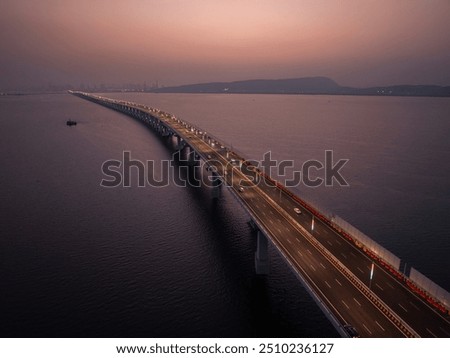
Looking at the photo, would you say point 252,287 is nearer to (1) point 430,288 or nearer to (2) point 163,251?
(2) point 163,251

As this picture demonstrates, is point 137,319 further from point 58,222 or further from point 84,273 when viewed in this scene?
point 58,222

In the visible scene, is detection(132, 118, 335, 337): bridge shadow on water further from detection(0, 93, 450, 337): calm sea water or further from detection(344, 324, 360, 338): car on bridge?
detection(344, 324, 360, 338): car on bridge

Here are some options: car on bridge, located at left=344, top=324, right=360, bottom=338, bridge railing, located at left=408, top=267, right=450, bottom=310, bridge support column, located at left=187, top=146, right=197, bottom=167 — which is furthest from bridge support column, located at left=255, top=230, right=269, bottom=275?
bridge support column, located at left=187, top=146, right=197, bottom=167

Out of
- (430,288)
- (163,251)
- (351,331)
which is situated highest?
(430,288)

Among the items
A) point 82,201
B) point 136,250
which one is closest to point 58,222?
point 82,201

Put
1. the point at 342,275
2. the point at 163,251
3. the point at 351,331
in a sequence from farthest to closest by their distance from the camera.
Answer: the point at 163,251 → the point at 342,275 → the point at 351,331

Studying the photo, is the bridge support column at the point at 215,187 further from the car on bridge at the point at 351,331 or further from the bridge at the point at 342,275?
the car on bridge at the point at 351,331

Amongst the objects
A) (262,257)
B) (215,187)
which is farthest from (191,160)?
(262,257)

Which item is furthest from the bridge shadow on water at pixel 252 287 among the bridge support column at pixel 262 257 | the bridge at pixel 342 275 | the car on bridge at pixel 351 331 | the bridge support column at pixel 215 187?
the car on bridge at pixel 351 331

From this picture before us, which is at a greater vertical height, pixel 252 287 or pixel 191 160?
pixel 191 160
